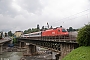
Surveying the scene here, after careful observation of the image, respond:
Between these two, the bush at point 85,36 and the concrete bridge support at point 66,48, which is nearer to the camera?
the bush at point 85,36

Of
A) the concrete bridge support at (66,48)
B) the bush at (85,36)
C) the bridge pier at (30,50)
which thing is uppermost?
the bush at (85,36)

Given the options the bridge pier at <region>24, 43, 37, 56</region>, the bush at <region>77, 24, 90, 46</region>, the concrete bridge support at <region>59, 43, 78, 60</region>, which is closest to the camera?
the bush at <region>77, 24, 90, 46</region>

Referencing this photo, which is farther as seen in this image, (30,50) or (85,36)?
(30,50)

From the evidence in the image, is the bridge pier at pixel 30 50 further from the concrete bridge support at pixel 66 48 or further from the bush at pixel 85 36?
the bush at pixel 85 36

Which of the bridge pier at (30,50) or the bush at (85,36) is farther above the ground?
the bush at (85,36)

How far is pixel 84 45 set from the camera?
1864 centimetres

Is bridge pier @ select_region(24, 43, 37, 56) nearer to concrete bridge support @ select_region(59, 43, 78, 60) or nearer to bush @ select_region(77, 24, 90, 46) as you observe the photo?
concrete bridge support @ select_region(59, 43, 78, 60)

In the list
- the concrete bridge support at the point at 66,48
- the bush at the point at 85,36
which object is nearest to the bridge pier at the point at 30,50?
the concrete bridge support at the point at 66,48

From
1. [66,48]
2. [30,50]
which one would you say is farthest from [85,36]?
[30,50]

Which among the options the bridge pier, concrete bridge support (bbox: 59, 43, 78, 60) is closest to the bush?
concrete bridge support (bbox: 59, 43, 78, 60)

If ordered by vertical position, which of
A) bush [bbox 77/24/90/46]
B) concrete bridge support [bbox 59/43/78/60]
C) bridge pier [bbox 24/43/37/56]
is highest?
bush [bbox 77/24/90/46]

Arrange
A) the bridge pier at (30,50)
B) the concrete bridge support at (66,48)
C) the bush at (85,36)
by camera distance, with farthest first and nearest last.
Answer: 1. the bridge pier at (30,50)
2. the concrete bridge support at (66,48)
3. the bush at (85,36)

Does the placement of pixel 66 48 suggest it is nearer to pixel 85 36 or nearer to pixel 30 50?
pixel 85 36

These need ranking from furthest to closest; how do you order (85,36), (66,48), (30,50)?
(30,50)
(66,48)
(85,36)
